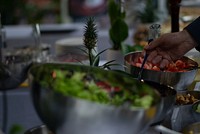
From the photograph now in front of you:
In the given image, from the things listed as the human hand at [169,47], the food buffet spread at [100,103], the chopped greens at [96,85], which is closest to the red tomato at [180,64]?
the human hand at [169,47]

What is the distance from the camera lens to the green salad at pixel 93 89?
648 mm

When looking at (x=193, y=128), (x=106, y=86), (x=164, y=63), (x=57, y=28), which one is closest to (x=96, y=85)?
(x=106, y=86)

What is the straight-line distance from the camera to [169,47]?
1098 millimetres

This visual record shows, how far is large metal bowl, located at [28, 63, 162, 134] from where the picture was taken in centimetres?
60

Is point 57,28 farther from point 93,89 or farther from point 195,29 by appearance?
point 93,89

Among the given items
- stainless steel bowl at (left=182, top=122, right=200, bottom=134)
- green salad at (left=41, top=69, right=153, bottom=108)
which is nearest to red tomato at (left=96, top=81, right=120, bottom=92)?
green salad at (left=41, top=69, right=153, bottom=108)

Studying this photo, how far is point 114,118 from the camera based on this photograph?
0.61m

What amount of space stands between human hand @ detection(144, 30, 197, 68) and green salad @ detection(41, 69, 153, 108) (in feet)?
1.20

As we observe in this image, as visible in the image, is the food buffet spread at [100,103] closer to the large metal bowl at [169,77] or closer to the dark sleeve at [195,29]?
the large metal bowl at [169,77]

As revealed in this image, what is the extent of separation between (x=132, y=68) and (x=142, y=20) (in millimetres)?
1632

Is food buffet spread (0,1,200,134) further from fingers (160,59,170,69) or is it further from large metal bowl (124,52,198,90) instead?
fingers (160,59,170,69)

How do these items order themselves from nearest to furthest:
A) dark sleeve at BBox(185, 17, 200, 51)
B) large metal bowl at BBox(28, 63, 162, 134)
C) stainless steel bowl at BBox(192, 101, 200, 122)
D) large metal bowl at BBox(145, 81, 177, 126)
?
large metal bowl at BBox(28, 63, 162, 134) < large metal bowl at BBox(145, 81, 177, 126) < stainless steel bowl at BBox(192, 101, 200, 122) < dark sleeve at BBox(185, 17, 200, 51)

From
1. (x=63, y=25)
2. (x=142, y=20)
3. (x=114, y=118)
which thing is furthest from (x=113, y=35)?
(x=63, y=25)

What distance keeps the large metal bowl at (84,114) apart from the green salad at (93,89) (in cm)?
1
